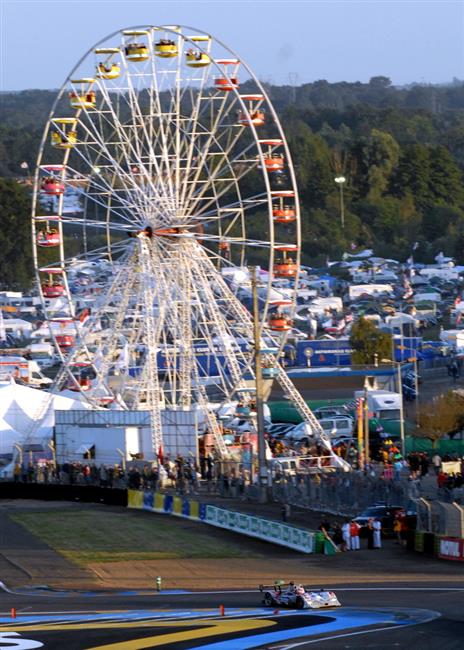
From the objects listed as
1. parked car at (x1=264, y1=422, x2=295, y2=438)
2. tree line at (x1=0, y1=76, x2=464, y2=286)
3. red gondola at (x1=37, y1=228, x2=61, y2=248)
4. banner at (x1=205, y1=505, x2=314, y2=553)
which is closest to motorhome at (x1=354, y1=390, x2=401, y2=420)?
parked car at (x1=264, y1=422, x2=295, y2=438)

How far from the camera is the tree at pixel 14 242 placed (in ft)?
486

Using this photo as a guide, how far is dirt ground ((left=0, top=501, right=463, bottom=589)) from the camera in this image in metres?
35.4

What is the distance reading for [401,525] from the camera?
39.3m

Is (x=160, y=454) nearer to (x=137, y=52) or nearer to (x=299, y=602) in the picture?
(x=137, y=52)

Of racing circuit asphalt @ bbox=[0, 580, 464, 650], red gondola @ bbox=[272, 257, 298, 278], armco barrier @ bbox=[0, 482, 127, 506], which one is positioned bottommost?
racing circuit asphalt @ bbox=[0, 580, 464, 650]

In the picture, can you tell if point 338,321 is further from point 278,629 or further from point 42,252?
point 278,629

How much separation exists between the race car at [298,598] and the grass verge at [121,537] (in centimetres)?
895

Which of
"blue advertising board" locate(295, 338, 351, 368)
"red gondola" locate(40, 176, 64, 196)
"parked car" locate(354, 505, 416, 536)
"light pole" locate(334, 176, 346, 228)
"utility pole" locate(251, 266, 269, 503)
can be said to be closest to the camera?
"parked car" locate(354, 505, 416, 536)

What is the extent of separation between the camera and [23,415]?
60562mm

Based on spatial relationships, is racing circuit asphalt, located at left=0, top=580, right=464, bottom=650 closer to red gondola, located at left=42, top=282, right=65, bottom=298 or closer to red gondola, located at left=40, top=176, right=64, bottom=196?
red gondola, located at left=42, top=282, right=65, bottom=298

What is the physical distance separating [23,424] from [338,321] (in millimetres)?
49645

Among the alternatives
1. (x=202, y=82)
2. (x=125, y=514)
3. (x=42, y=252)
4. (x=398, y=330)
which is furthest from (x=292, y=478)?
(x=42, y=252)

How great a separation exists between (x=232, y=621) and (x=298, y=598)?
1.98 m

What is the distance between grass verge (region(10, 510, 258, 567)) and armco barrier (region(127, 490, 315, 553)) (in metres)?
0.44
